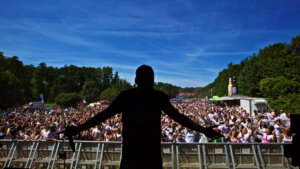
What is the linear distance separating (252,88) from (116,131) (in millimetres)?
34442

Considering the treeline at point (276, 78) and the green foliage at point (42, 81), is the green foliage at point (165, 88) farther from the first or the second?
the treeline at point (276, 78)

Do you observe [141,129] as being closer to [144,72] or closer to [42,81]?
[144,72]

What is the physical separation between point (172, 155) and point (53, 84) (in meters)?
105

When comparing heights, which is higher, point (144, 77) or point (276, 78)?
point (276, 78)

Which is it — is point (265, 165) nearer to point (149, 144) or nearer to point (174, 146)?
point (174, 146)

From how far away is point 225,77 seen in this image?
239 ft

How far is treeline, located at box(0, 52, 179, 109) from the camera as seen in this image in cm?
4546

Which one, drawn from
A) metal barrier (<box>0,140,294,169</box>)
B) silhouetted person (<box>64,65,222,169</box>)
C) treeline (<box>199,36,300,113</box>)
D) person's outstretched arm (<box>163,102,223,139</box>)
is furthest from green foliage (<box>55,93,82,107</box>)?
person's outstretched arm (<box>163,102,223,139</box>)

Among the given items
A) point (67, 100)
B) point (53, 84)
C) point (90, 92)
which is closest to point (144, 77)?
point (67, 100)

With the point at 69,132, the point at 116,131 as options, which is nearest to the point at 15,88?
the point at 116,131

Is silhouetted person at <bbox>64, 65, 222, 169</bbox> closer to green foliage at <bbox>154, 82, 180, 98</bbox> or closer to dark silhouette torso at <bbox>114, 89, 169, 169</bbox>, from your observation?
dark silhouette torso at <bbox>114, 89, 169, 169</bbox>

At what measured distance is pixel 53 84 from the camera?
99.6 m

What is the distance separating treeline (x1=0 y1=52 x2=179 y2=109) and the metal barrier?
135 feet

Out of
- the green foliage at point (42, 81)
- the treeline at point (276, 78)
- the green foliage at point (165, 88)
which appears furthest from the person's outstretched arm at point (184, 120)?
the green foliage at point (165, 88)
